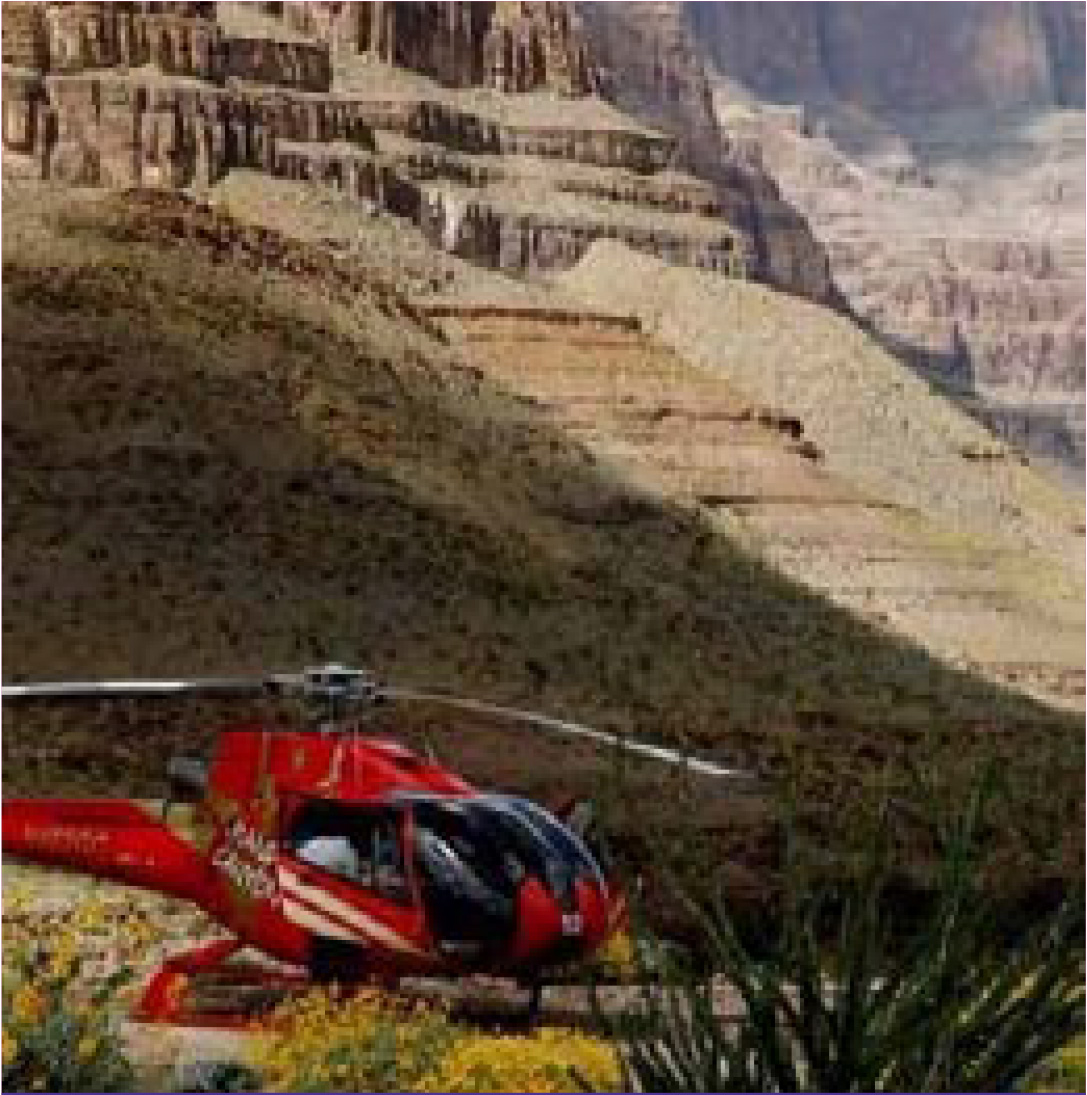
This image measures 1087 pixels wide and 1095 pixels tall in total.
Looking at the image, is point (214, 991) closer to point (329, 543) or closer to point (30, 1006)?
point (30, 1006)

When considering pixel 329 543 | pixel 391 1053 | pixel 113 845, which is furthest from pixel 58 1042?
pixel 329 543

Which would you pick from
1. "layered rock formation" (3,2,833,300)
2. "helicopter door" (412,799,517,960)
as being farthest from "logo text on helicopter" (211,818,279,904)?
"layered rock formation" (3,2,833,300)

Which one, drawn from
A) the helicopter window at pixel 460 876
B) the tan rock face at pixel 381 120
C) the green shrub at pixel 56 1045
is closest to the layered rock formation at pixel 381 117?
the tan rock face at pixel 381 120

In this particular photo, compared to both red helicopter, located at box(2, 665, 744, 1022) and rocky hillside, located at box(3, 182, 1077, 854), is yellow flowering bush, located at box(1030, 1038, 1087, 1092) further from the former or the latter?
rocky hillside, located at box(3, 182, 1077, 854)

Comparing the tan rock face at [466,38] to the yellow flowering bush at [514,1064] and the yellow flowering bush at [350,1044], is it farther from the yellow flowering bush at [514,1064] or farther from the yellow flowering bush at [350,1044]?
the yellow flowering bush at [350,1044]

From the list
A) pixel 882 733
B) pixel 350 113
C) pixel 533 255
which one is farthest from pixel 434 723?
pixel 533 255

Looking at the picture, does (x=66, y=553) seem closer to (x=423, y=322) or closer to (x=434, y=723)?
(x=434, y=723)
